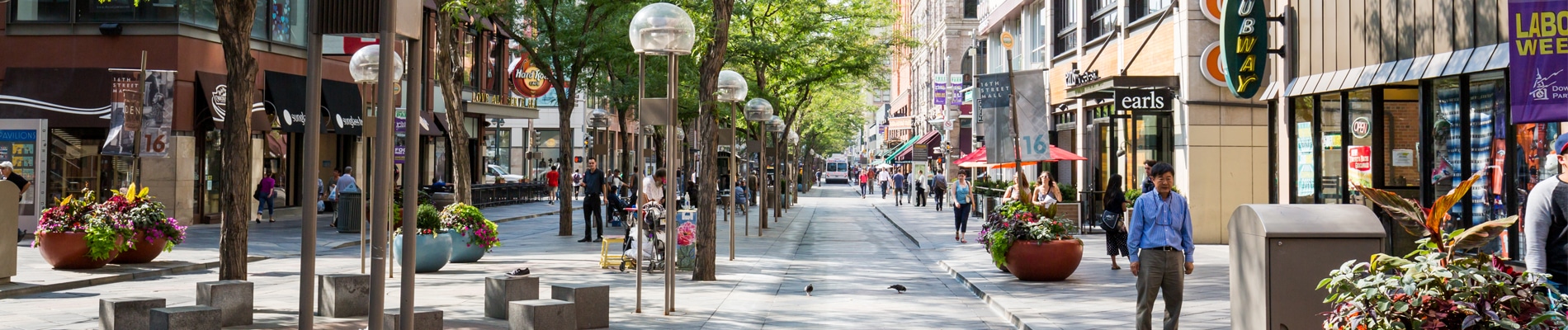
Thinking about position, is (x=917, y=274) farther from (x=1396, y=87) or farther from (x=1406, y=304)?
(x=1406, y=304)

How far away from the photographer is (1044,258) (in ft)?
49.0

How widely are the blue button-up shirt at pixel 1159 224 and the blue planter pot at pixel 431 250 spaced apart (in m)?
9.19

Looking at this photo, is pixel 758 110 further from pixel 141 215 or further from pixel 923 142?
pixel 923 142

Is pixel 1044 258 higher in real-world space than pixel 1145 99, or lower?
lower

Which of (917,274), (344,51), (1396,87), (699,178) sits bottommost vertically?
(917,274)

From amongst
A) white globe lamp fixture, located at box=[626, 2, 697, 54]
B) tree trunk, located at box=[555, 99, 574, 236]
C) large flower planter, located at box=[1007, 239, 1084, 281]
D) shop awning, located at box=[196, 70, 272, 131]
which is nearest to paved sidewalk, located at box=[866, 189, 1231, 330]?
large flower planter, located at box=[1007, 239, 1084, 281]

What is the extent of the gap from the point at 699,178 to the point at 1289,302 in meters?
9.87

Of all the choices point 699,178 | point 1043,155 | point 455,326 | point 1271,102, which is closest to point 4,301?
point 455,326

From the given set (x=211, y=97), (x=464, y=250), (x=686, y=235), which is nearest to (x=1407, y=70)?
(x=686, y=235)

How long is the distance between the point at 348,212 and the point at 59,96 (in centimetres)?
639

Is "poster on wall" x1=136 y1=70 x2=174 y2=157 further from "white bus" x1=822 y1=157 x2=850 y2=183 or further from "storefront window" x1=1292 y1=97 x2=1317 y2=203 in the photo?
"white bus" x1=822 y1=157 x2=850 y2=183

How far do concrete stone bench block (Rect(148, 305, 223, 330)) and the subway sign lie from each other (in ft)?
47.1

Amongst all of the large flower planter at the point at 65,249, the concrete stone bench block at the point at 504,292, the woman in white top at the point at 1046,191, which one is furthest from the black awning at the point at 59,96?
the concrete stone bench block at the point at 504,292

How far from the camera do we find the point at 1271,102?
19.4 m
